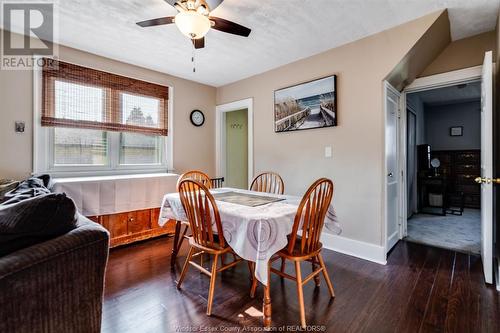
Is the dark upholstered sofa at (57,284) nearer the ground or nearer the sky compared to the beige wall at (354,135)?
nearer the ground

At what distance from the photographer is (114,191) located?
287cm

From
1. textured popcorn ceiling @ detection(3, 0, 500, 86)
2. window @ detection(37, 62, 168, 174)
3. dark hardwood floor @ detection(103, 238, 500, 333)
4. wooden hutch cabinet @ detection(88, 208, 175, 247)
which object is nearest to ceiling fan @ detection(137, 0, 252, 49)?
textured popcorn ceiling @ detection(3, 0, 500, 86)

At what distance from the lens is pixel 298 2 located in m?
2.07

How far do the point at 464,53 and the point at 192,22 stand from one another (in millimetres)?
2915

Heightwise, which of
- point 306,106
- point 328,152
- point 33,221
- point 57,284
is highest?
point 306,106

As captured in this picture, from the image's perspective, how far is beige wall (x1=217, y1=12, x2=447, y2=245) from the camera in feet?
8.34

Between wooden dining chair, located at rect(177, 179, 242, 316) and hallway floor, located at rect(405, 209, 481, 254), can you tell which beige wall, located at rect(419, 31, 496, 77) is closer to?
hallway floor, located at rect(405, 209, 481, 254)

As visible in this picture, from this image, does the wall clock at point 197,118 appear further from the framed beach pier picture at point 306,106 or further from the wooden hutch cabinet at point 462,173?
the wooden hutch cabinet at point 462,173

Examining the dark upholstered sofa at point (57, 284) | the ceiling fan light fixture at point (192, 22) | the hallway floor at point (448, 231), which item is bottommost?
the hallway floor at point (448, 231)

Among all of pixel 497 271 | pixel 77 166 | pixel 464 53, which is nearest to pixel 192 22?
pixel 77 166

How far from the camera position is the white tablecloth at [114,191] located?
262 cm

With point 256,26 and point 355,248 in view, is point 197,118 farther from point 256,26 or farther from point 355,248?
point 355,248

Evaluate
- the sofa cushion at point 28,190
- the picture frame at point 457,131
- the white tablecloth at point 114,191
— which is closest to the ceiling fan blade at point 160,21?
the sofa cushion at point 28,190

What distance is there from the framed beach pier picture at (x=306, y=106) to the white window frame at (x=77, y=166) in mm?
1716
